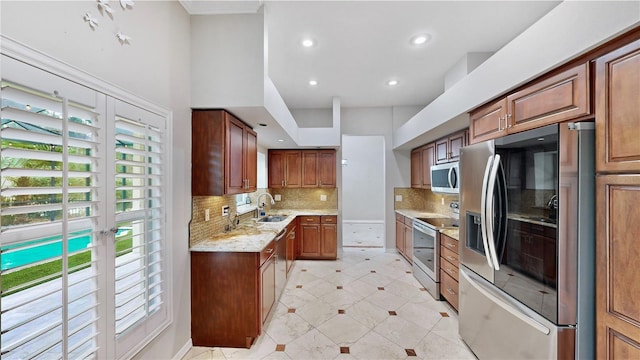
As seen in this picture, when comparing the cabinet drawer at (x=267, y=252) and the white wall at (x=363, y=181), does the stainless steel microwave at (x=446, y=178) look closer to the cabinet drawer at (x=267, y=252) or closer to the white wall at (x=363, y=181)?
the cabinet drawer at (x=267, y=252)

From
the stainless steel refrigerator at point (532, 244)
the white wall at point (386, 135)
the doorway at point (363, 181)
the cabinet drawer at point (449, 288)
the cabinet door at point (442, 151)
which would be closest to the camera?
the stainless steel refrigerator at point (532, 244)

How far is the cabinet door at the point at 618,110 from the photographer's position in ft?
3.56

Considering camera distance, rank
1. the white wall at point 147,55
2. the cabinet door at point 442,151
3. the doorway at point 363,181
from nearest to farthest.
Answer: the white wall at point 147,55
the cabinet door at point 442,151
the doorway at point 363,181

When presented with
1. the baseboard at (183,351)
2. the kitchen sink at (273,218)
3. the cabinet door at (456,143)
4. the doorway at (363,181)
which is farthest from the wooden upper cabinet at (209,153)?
the doorway at (363,181)

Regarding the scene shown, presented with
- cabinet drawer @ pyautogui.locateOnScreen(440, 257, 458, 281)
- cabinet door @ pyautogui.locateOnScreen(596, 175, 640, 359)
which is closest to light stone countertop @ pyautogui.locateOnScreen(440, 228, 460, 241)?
cabinet drawer @ pyautogui.locateOnScreen(440, 257, 458, 281)

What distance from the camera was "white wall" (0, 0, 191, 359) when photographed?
1.06 meters

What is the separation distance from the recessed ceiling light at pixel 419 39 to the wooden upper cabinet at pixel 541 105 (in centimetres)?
101

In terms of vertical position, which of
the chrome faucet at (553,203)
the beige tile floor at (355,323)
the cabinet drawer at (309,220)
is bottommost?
the beige tile floor at (355,323)

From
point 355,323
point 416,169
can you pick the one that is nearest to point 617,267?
point 355,323

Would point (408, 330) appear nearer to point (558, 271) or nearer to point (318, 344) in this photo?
point (318, 344)

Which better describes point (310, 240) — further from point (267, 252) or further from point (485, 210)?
point (485, 210)

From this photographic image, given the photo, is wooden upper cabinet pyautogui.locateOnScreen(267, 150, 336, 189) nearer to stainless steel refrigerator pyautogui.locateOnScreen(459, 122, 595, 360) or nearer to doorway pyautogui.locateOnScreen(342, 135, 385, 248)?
stainless steel refrigerator pyautogui.locateOnScreen(459, 122, 595, 360)

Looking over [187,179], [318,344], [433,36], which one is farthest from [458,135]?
[187,179]

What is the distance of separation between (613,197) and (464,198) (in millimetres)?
987
